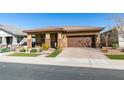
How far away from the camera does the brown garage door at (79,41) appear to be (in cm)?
2448

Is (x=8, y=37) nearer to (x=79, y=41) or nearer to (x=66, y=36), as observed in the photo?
(x=66, y=36)

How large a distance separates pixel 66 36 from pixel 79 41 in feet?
7.68

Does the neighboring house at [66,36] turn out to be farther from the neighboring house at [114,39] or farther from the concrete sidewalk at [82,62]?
the concrete sidewalk at [82,62]

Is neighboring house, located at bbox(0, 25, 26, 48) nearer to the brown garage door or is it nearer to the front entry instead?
the front entry

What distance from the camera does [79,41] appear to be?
2483 centimetres

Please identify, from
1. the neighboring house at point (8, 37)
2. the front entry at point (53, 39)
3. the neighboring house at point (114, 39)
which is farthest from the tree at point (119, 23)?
the neighboring house at point (8, 37)

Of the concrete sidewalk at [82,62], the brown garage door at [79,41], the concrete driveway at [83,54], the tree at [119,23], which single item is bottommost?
the concrete sidewalk at [82,62]

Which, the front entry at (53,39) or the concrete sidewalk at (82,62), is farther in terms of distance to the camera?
the front entry at (53,39)

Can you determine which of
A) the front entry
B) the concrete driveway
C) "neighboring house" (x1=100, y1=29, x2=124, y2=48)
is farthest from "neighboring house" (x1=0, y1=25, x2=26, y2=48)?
"neighboring house" (x1=100, y1=29, x2=124, y2=48)

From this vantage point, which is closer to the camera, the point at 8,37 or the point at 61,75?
the point at 61,75

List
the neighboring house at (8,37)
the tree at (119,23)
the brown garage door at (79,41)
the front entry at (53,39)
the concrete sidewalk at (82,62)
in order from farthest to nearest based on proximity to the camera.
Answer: the neighboring house at (8,37)
the front entry at (53,39)
the brown garage door at (79,41)
the tree at (119,23)
the concrete sidewalk at (82,62)

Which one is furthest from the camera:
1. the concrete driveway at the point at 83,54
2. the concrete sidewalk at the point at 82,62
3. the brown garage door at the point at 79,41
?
the brown garage door at the point at 79,41

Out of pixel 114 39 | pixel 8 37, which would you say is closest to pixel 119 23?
pixel 114 39
